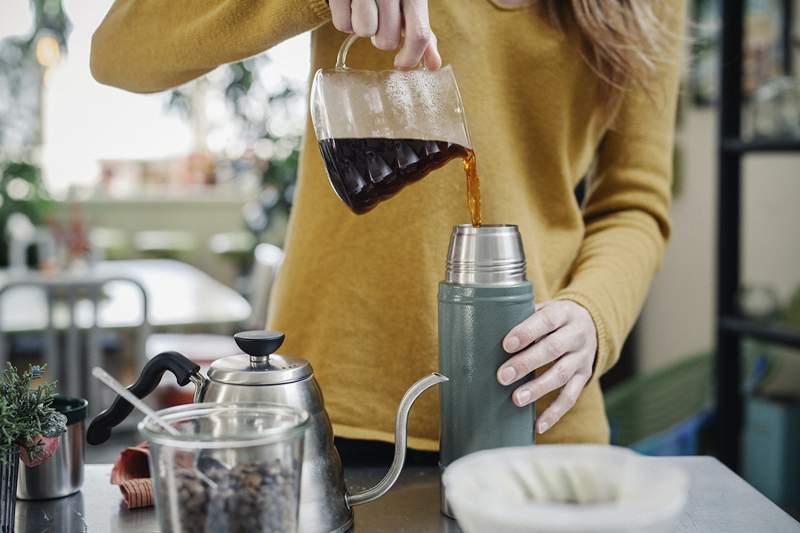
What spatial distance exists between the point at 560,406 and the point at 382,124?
0.33m

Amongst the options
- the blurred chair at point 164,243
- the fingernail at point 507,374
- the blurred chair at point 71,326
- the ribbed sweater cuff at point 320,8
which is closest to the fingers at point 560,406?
the fingernail at point 507,374

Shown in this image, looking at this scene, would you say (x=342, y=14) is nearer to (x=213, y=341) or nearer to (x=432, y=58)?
A: (x=432, y=58)

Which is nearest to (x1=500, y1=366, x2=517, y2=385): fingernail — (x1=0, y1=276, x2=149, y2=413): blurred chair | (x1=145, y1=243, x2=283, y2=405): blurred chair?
(x1=0, y1=276, x2=149, y2=413): blurred chair

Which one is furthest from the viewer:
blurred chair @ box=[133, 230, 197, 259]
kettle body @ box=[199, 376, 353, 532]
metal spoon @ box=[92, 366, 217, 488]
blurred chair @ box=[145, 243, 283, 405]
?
blurred chair @ box=[133, 230, 197, 259]

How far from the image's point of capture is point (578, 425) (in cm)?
106

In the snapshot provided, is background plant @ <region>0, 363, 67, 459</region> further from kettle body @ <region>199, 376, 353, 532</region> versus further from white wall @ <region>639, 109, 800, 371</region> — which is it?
white wall @ <region>639, 109, 800, 371</region>

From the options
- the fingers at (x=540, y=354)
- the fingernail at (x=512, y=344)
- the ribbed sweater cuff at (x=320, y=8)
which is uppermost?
the ribbed sweater cuff at (x=320, y=8)

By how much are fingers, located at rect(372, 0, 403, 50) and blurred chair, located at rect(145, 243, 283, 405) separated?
2.62 m

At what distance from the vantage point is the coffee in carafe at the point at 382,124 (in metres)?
0.81

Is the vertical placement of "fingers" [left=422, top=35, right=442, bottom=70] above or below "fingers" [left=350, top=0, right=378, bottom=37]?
below

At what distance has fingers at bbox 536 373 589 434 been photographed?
87 cm

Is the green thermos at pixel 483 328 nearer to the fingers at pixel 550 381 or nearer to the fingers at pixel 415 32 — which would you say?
the fingers at pixel 550 381

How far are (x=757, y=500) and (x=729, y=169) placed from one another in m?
2.09

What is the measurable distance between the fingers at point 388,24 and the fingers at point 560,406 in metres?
0.38
